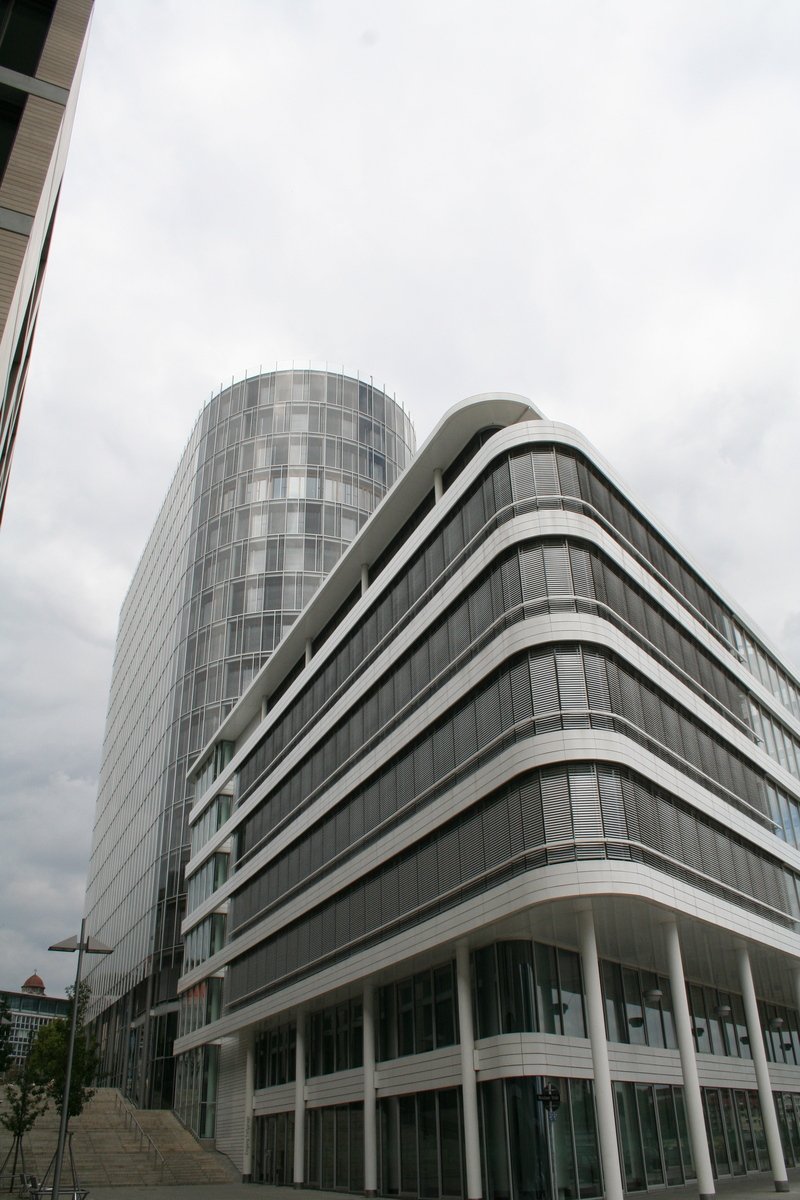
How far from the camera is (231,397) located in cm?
7306

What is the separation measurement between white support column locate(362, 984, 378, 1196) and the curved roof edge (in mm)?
15512

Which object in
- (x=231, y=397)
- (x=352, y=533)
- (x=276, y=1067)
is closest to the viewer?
(x=276, y=1067)

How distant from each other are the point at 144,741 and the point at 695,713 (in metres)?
52.9

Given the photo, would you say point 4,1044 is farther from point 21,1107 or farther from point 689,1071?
point 689,1071

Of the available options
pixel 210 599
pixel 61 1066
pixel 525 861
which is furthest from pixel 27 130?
pixel 210 599

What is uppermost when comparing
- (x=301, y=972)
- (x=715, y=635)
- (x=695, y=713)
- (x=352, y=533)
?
(x=352, y=533)

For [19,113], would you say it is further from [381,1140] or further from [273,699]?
[273,699]

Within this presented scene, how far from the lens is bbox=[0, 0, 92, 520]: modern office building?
18.2 metres

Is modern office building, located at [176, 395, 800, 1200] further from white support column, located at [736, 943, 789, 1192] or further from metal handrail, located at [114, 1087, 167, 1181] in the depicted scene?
metal handrail, located at [114, 1087, 167, 1181]

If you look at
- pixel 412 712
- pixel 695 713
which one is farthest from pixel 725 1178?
pixel 412 712

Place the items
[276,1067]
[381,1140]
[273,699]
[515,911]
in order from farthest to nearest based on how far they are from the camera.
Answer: [273,699], [276,1067], [381,1140], [515,911]

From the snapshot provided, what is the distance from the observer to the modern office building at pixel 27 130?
18.2 m

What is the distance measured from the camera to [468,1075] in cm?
2472

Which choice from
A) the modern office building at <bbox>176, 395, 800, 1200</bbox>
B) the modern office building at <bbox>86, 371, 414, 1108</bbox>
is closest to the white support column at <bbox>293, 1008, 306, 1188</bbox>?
the modern office building at <bbox>176, 395, 800, 1200</bbox>
